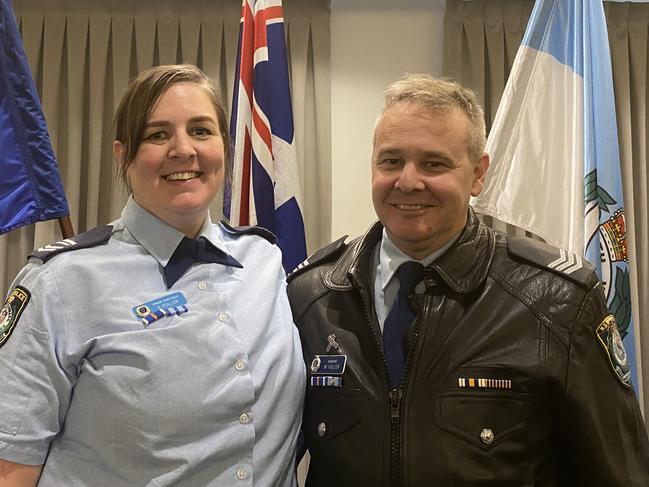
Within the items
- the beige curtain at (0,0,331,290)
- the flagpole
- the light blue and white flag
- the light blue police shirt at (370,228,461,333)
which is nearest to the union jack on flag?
the flagpole

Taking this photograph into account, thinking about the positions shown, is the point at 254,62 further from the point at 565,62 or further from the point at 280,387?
the point at 280,387

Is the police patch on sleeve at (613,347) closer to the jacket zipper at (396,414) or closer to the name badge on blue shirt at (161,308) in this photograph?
the jacket zipper at (396,414)

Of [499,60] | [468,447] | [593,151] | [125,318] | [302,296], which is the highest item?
[499,60]

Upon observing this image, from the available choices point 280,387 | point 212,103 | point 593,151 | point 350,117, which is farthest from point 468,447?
point 350,117

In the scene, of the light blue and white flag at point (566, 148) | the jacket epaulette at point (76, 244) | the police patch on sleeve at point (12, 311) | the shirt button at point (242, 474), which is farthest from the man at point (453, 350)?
the light blue and white flag at point (566, 148)

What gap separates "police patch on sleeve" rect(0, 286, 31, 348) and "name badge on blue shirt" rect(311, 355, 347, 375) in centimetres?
65

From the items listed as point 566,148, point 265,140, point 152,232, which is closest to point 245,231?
point 152,232

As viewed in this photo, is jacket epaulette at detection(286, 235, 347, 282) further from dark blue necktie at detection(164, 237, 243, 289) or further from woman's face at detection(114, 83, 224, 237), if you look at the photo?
woman's face at detection(114, 83, 224, 237)

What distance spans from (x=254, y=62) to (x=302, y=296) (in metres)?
1.39

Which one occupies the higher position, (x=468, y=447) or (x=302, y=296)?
(x=302, y=296)

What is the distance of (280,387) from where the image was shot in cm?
163

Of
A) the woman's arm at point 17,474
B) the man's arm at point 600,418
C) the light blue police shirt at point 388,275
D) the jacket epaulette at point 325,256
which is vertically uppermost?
the jacket epaulette at point 325,256

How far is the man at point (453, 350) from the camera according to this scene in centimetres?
153

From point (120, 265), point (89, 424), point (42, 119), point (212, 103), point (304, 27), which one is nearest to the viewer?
point (89, 424)
